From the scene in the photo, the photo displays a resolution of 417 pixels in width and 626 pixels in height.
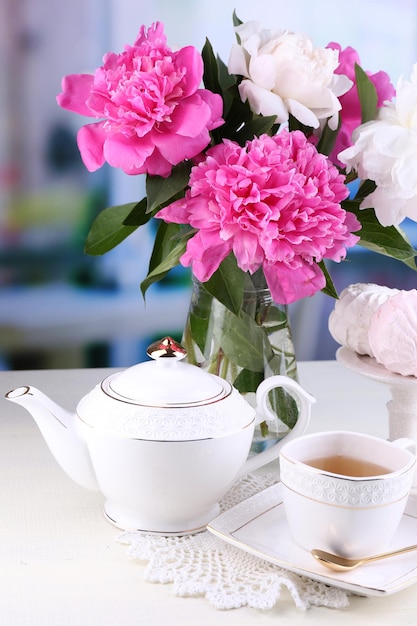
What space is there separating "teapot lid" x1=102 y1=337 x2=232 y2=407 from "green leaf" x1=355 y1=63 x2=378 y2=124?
286mm

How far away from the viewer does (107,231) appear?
937 millimetres

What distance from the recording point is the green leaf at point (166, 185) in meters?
0.78

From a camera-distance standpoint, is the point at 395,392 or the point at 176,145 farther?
→ the point at 395,392

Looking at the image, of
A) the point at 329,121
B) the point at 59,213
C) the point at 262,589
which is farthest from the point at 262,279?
the point at 59,213

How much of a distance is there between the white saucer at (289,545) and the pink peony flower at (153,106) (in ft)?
0.98

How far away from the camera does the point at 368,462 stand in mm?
719

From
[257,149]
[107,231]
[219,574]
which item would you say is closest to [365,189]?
[257,149]

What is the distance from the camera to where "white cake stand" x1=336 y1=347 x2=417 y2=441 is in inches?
32.7

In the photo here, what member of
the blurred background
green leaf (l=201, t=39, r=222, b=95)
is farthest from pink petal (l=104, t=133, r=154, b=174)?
the blurred background

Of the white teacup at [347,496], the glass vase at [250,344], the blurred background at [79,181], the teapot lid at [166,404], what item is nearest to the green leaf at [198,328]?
the glass vase at [250,344]

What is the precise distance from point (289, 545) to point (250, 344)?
0.74 feet

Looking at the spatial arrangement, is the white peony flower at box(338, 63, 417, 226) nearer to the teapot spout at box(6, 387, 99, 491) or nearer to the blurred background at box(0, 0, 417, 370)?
the teapot spout at box(6, 387, 99, 491)

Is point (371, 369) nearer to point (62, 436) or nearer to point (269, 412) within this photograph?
point (269, 412)

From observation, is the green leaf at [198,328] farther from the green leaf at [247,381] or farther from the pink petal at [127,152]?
the pink petal at [127,152]
